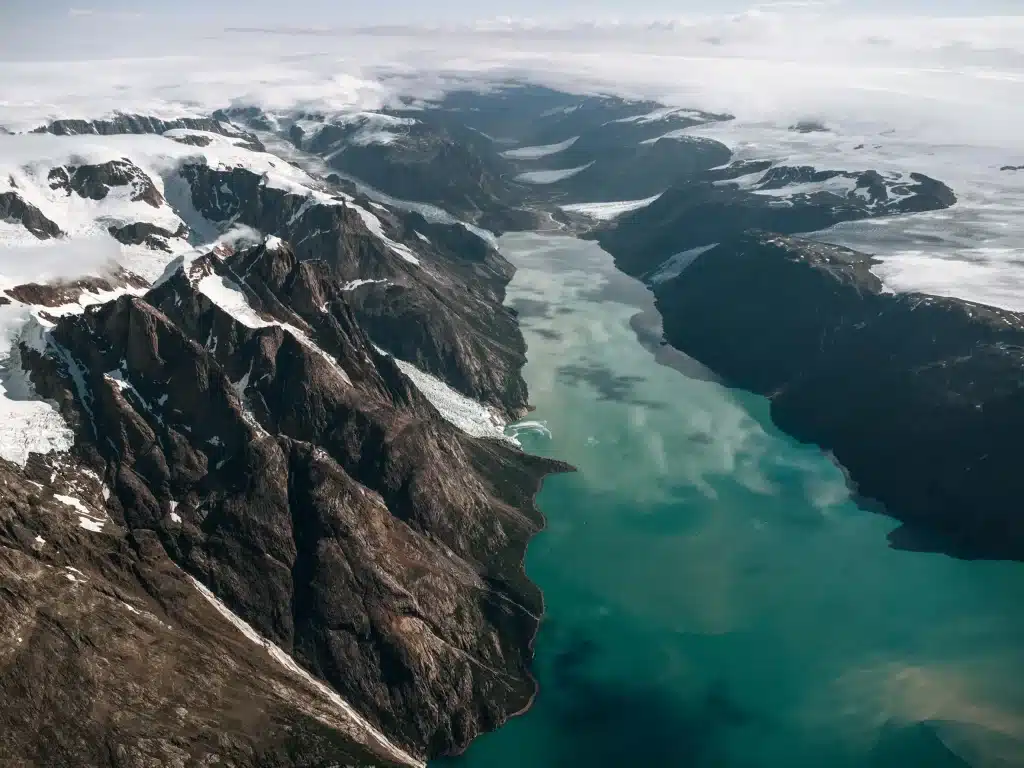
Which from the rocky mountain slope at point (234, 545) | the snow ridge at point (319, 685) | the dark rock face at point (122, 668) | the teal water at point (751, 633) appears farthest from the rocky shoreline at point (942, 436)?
the dark rock face at point (122, 668)

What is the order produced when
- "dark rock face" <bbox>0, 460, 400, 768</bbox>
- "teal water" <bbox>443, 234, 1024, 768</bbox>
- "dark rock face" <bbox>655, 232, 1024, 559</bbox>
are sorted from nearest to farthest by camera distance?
"dark rock face" <bbox>0, 460, 400, 768</bbox>
"teal water" <bbox>443, 234, 1024, 768</bbox>
"dark rock face" <bbox>655, 232, 1024, 559</bbox>

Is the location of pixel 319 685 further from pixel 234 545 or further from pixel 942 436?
pixel 942 436

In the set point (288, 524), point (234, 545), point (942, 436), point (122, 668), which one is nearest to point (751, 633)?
point (288, 524)

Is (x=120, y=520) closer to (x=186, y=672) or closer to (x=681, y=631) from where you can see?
(x=186, y=672)

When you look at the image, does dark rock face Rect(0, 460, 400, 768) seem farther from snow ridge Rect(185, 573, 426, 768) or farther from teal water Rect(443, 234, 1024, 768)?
teal water Rect(443, 234, 1024, 768)

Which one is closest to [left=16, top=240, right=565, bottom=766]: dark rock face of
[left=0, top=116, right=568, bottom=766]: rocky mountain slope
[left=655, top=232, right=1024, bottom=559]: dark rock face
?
[left=0, top=116, right=568, bottom=766]: rocky mountain slope

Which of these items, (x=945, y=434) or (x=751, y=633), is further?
(x=945, y=434)
